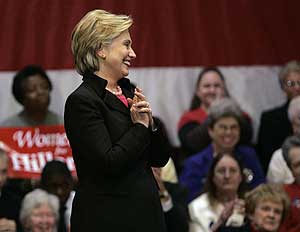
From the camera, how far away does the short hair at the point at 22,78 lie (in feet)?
21.6

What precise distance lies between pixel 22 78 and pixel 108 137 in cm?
315

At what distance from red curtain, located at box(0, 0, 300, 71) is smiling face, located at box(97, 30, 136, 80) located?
3393mm

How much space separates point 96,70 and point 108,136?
0.26 meters

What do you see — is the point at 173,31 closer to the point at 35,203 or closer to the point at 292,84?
the point at 292,84

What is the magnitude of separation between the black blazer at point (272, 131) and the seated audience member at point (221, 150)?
0.30 m

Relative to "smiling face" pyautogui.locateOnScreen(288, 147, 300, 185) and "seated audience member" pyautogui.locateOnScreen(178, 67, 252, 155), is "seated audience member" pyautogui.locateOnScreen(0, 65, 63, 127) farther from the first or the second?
"smiling face" pyautogui.locateOnScreen(288, 147, 300, 185)

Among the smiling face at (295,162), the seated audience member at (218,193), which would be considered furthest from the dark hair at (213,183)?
the smiling face at (295,162)

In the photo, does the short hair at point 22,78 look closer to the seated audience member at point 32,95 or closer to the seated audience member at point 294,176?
the seated audience member at point 32,95

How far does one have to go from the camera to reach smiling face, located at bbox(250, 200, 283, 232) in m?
5.53

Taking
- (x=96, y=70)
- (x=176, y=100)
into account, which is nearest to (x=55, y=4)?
(x=176, y=100)

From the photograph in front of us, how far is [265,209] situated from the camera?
5.57 m

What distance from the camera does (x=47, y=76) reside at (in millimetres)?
6695

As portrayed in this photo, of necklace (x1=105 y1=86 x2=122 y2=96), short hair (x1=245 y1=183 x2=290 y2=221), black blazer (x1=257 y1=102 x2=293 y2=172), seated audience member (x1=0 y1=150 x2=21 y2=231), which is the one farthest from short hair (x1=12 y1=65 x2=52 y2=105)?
necklace (x1=105 y1=86 x2=122 y2=96)

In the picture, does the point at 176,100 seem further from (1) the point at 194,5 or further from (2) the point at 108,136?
(2) the point at 108,136
